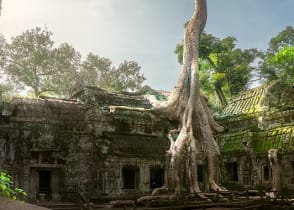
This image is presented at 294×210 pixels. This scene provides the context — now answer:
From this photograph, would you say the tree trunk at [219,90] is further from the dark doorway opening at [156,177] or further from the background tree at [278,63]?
the dark doorway opening at [156,177]

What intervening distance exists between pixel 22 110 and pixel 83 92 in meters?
3.55

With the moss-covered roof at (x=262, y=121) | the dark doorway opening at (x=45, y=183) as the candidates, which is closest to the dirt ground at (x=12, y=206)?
the dark doorway opening at (x=45, y=183)

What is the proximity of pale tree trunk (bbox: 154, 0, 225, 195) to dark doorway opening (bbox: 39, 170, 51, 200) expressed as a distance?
192 inches

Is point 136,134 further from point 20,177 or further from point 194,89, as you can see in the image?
point 20,177

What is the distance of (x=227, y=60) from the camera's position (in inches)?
1308

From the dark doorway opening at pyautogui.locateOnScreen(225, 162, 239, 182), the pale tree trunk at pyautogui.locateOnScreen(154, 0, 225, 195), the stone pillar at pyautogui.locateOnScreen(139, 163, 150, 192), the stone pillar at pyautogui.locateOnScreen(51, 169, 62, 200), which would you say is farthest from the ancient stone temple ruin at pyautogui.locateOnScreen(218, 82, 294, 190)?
the stone pillar at pyautogui.locateOnScreen(51, 169, 62, 200)

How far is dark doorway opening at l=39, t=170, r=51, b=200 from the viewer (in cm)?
1551

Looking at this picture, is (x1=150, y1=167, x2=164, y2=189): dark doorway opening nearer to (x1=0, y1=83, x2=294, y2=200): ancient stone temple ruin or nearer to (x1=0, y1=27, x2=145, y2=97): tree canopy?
(x1=0, y1=83, x2=294, y2=200): ancient stone temple ruin

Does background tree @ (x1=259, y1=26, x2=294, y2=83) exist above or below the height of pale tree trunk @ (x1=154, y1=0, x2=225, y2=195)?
above

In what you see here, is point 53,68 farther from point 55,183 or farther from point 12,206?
point 12,206

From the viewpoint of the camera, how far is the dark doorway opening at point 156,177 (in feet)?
59.8

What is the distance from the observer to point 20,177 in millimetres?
14492

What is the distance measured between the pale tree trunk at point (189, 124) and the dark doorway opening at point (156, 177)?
2935 millimetres

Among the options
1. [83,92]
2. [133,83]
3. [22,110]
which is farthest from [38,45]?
[22,110]
